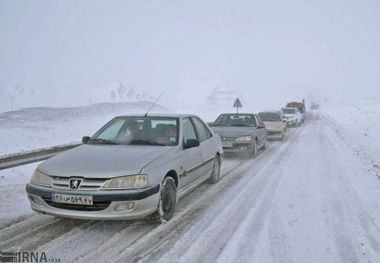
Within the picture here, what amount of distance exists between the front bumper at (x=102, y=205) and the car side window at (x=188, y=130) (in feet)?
5.57

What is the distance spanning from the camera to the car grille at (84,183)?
4.31 metres

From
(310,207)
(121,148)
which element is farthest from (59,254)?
(310,207)

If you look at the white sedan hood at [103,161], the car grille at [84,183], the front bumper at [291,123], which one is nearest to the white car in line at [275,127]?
the front bumper at [291,123]

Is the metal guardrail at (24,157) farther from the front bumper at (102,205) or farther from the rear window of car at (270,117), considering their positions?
the rear window of car at (270,117)

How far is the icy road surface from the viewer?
4039 mm

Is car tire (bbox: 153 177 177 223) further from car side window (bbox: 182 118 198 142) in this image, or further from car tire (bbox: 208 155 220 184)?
car tire (bbox: 208 155 220 184)

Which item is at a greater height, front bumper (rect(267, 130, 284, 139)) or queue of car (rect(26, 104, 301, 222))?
queue of car (rect(26, 104, 301, 222))

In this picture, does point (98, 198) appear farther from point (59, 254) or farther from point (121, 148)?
point (121, 148)

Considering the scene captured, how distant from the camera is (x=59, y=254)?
397cm

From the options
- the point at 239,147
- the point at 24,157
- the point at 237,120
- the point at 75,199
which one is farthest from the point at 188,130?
the point at 237,120

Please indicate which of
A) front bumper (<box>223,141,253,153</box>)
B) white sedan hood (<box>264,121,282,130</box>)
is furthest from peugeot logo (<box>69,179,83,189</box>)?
white sedan hood (<box>264,121,282,130</box>)

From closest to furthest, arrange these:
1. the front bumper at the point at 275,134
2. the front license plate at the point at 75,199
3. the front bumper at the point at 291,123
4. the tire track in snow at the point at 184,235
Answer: the tire track in snow at the point at 184,235, the front license plate at the point at 75,199, the front bumper at the point at 275,134, the front bumper at the point at 291,123

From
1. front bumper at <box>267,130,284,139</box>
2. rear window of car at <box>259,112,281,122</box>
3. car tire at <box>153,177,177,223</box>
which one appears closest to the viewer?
car tire at <box>153,177,177,223</box>

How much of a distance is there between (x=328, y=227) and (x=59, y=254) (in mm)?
3473
